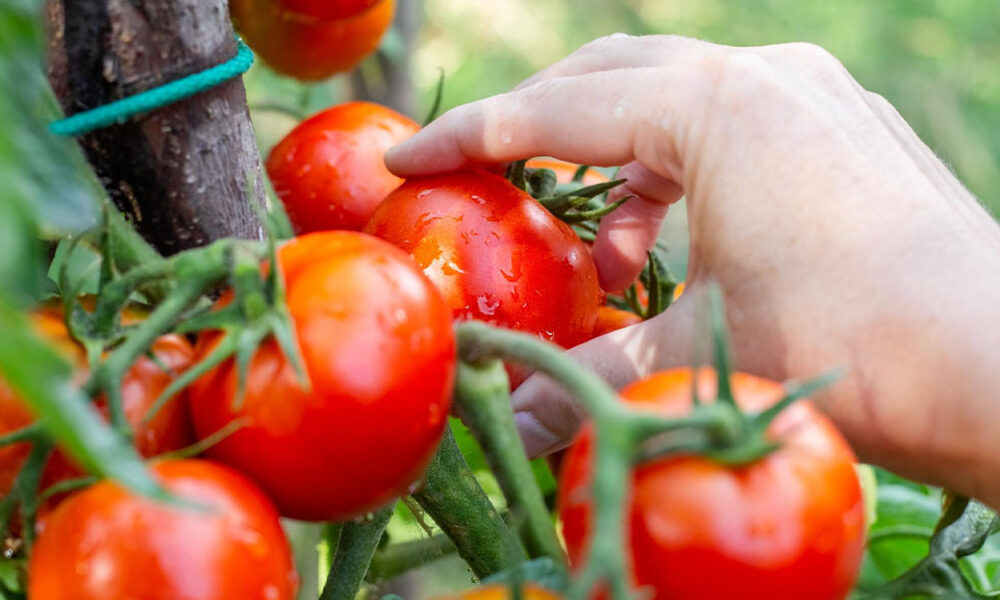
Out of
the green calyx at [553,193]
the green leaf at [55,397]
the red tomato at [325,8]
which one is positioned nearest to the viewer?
the green leaf at [55,397]

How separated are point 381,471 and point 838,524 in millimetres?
240

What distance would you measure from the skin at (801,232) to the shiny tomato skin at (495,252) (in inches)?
1.4

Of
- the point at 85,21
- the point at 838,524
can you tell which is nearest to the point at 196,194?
the point at 85,21

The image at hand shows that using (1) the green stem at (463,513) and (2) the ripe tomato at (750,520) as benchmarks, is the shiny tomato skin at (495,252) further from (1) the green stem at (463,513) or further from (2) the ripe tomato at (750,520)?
(2) the ripe tomato at (750,520)

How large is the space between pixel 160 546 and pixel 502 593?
176 mm

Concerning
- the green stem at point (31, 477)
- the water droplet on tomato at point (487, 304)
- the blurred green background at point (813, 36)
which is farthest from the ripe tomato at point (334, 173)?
the blurred green background at point (813, 36)

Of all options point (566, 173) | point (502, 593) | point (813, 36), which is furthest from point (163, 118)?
point (813, 36)

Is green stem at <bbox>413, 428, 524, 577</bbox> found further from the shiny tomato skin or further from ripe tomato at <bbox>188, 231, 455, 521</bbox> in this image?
ripe tomato at <bbox>188, 231, 455, 521</bbox>

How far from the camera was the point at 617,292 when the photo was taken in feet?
3.66

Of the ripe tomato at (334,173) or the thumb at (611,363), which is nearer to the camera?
the thumb at (611,363)

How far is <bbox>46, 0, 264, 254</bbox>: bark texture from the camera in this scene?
735 mm

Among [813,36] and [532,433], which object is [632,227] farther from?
[813,36]

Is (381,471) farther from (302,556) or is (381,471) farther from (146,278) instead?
(302,556)

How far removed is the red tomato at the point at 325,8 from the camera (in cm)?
103
